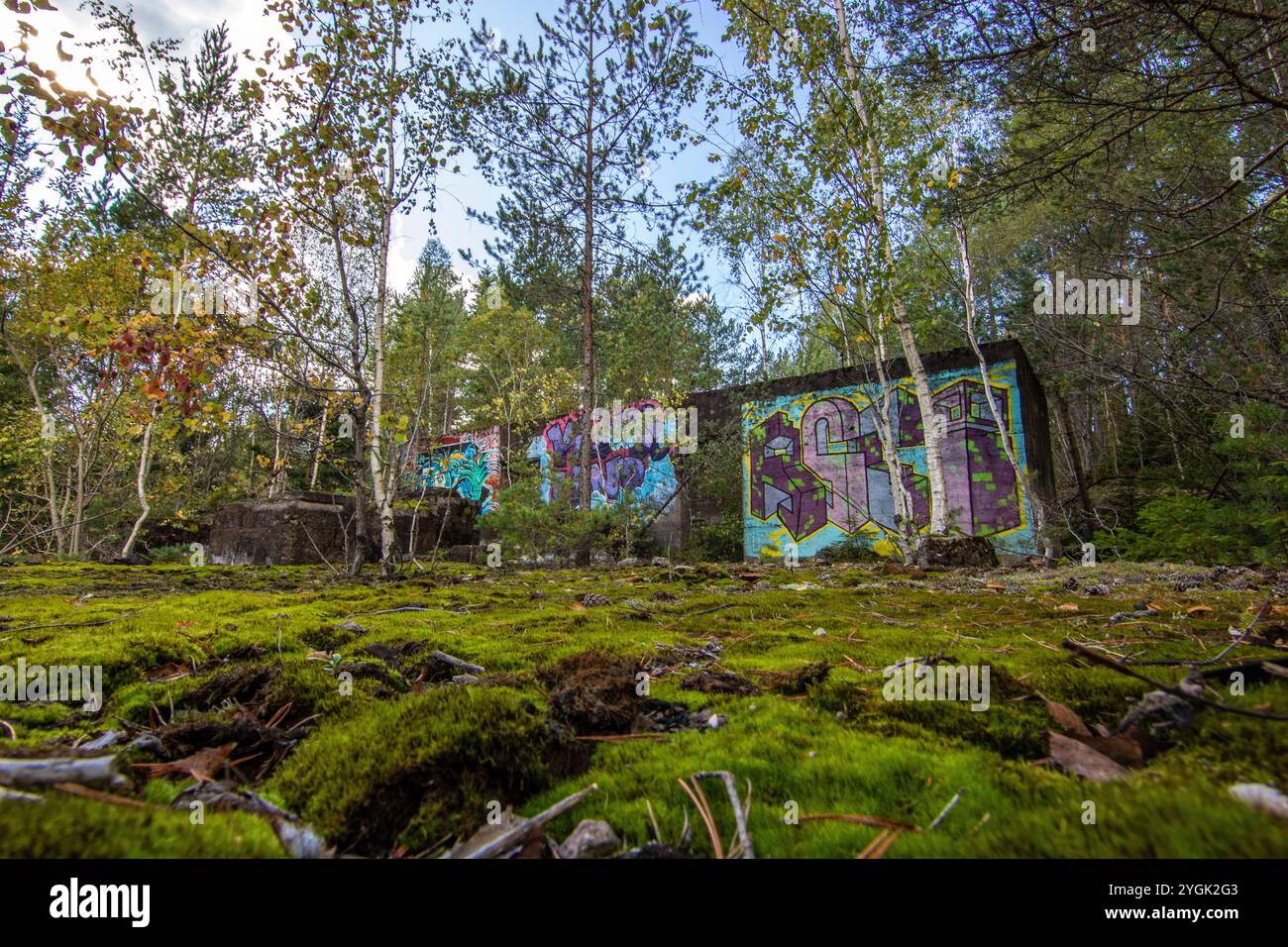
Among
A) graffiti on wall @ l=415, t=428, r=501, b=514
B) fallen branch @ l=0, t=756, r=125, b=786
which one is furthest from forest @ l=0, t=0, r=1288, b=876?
graffiti on wall @ l=415, t=428, r=501, b=514

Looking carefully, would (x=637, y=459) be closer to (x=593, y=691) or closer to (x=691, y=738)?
(x=593, y=691)

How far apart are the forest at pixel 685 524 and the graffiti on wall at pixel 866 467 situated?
0.09m

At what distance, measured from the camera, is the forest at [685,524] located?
49.7 inches

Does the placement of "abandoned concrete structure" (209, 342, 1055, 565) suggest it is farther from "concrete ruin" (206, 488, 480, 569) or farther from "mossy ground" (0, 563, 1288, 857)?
"mossy ground" (0, 563, 1288, 857)

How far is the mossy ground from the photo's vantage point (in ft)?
3.09

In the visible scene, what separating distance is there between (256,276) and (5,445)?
653 inches

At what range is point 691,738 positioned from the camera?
1717 mm

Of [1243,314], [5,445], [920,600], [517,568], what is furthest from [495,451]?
[1243,314]

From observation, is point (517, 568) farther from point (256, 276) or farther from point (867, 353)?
point (867, 353)

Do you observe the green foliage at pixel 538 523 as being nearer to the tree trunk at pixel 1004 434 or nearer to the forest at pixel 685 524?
the forest at pixel 685 524

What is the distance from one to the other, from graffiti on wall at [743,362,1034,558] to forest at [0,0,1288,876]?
0.09 meters

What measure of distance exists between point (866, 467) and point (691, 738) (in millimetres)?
13220
